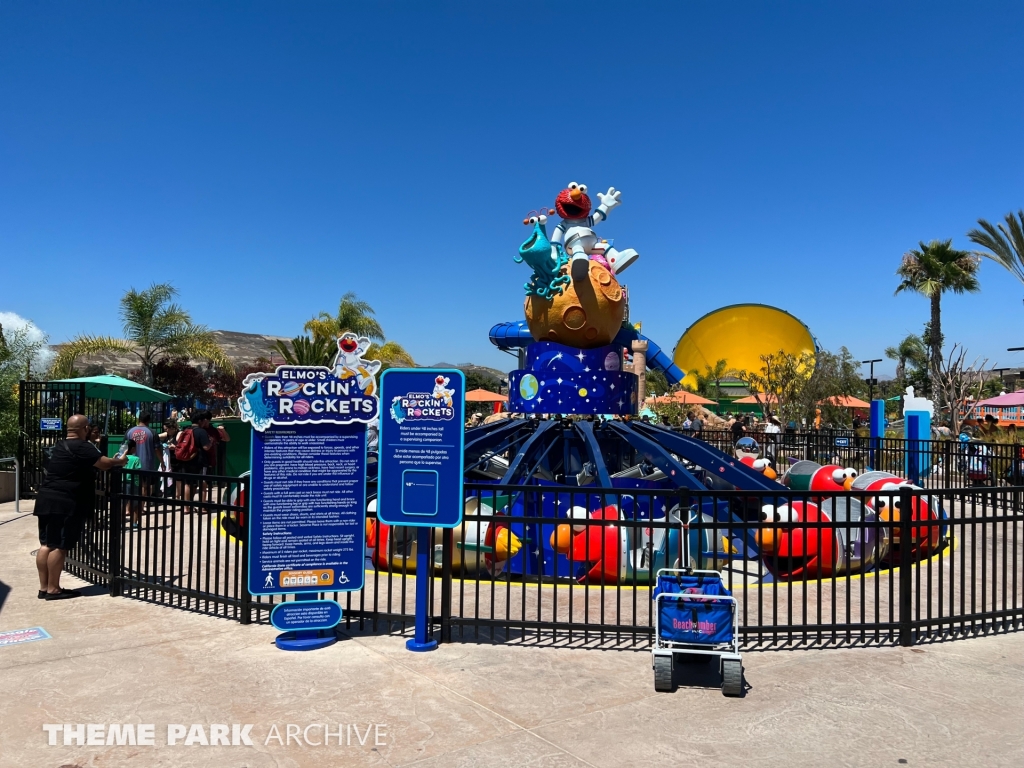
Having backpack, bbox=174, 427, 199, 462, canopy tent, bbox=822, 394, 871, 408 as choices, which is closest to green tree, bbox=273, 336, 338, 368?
backpack, bbox=174, 427, 199, 462

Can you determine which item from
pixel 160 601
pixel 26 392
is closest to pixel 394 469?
pixel 160 601

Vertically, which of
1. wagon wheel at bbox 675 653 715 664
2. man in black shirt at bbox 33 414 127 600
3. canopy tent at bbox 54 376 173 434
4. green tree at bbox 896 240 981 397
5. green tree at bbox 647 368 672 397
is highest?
green tree at bbox 896 240 981 397

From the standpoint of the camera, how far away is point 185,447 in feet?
38.4

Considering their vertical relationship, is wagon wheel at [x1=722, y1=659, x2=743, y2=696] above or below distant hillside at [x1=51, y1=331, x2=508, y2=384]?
below

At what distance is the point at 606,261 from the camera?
11180 mm

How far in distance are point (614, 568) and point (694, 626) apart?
97.3 inches

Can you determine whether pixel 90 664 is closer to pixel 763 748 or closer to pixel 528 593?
pixel 528 593

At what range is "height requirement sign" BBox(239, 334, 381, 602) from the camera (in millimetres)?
5469

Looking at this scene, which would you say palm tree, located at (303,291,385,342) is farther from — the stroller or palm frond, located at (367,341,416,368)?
the stroller

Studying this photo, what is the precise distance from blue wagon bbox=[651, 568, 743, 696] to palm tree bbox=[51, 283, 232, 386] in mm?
24957

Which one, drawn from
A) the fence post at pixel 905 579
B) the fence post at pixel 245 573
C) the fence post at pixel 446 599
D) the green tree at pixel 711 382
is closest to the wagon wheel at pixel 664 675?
the fence post at pixel 446 599

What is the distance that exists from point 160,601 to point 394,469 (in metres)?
2.92

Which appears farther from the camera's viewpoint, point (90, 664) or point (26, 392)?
point (26, 392)

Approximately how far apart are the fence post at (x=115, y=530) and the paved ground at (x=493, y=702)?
82 centimetres
